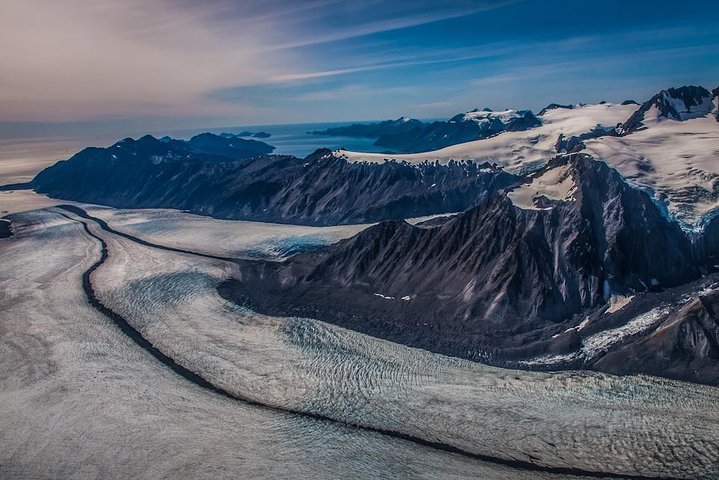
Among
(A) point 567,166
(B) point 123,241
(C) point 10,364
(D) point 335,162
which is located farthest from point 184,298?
(D) point 335,162

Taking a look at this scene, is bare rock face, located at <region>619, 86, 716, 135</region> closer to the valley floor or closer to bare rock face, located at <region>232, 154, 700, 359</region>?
bare rock face, located at <region>232, 154, 700, 359</region>

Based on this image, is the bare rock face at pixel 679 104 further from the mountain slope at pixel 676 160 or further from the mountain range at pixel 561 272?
the mountain range at pixel 561 272

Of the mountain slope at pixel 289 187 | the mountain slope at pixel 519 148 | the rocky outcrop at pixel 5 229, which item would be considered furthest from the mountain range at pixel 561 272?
the rocky outcrop at pixel 5 229

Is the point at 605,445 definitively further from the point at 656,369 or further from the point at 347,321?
the point at 347,321

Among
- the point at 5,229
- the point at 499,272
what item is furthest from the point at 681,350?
the point at 5,229

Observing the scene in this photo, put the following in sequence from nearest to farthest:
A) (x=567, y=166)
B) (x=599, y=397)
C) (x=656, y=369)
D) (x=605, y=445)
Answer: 1. (x=605, y=445)
2. (x=599, y=397)
3. (x=656, y=369)
4. (x=567, y=166)

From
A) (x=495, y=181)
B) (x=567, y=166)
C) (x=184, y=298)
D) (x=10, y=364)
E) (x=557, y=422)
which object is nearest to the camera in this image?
(x=557, y=422)
